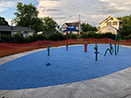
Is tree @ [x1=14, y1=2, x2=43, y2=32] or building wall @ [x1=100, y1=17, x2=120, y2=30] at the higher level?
tree @ [x1=14, y1=2, x2=43, y2=32]

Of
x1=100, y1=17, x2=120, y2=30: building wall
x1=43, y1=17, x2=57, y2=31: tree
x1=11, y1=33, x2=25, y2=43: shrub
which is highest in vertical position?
A: x1=43, y1=17, x2=57, y2=31: tree

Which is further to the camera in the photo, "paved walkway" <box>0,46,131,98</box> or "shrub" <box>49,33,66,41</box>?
"shrub" <box>49,33,66,41</box>

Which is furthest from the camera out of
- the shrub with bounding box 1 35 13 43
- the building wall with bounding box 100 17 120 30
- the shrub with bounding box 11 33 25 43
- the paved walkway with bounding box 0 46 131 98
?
the building wall with bounding box 100 17 120 30

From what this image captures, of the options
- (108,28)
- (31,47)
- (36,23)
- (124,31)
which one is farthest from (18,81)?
(36,23)

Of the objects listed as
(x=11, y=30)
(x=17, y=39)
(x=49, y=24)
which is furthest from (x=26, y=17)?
(x=17, y=39)

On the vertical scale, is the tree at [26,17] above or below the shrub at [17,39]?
above

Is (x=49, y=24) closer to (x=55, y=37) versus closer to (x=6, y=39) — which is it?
(x=55, y=37)

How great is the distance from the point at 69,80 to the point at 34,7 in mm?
60918

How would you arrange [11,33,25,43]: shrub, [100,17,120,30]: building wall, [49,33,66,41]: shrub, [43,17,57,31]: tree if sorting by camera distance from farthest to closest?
[43,17,57,31]: tree
[100,17,120,30]: building wall
[49,33,66,41]: shrub
[11,33,25,43]: shrub

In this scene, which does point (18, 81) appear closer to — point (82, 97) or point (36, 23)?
point (82, 97)

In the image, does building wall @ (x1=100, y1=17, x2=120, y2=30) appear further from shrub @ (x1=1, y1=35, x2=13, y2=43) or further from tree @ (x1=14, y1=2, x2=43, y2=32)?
shrub @ (x1=1, y1=35, x2=13, y2=43)

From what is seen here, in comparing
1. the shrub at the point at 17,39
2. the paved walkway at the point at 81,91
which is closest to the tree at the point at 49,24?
the shrub at the point at 17,39

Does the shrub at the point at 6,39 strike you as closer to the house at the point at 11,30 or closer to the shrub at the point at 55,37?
the shrub at the point at 55,37

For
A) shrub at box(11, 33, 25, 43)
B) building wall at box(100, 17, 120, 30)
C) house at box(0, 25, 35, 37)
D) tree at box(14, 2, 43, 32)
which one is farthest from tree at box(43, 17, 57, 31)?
shrub at box(11, 33, 25, 43)
